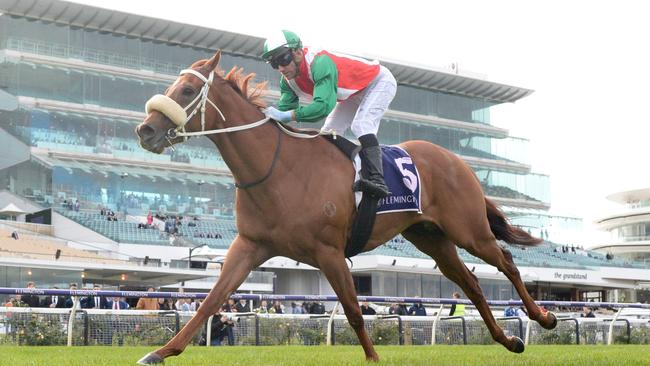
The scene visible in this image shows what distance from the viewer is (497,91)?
65.6 meters

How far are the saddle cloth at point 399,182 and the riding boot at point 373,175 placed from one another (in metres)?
0.06

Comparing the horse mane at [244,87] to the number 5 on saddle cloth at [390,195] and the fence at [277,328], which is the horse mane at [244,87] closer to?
the number 5 on saddle cloth at [390,195]

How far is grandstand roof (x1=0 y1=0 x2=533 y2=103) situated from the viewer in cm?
4903

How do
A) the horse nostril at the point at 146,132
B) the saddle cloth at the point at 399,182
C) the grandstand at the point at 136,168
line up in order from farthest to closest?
the grandstand at the point at 136,168 < the saddle cloth at the point at 399,182 < the horse nostril at the point at 146,132

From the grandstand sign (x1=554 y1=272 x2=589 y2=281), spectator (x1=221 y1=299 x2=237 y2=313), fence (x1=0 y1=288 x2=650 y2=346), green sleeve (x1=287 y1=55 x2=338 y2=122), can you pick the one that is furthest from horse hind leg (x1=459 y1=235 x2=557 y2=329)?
the grandstand sign (x1=554 y1=272 x2=589 y2=281)

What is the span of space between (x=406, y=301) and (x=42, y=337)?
5223 millimetres

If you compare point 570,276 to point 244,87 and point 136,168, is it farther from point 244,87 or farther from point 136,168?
point 244,87

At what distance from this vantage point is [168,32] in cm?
5291

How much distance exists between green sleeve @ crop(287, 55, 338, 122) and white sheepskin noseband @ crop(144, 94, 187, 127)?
0.86m

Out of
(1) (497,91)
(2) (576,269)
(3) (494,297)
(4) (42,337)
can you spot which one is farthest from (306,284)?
(4) (42,337)

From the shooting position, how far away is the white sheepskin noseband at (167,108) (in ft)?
18.6

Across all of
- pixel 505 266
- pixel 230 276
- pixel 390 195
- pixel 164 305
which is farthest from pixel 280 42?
pixel 164 305

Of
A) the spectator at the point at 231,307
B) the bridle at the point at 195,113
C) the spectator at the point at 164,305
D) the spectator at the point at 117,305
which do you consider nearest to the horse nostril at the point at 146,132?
the bridle at the point at 195,113

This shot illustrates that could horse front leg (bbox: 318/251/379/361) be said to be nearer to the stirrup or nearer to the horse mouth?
the stirrup
